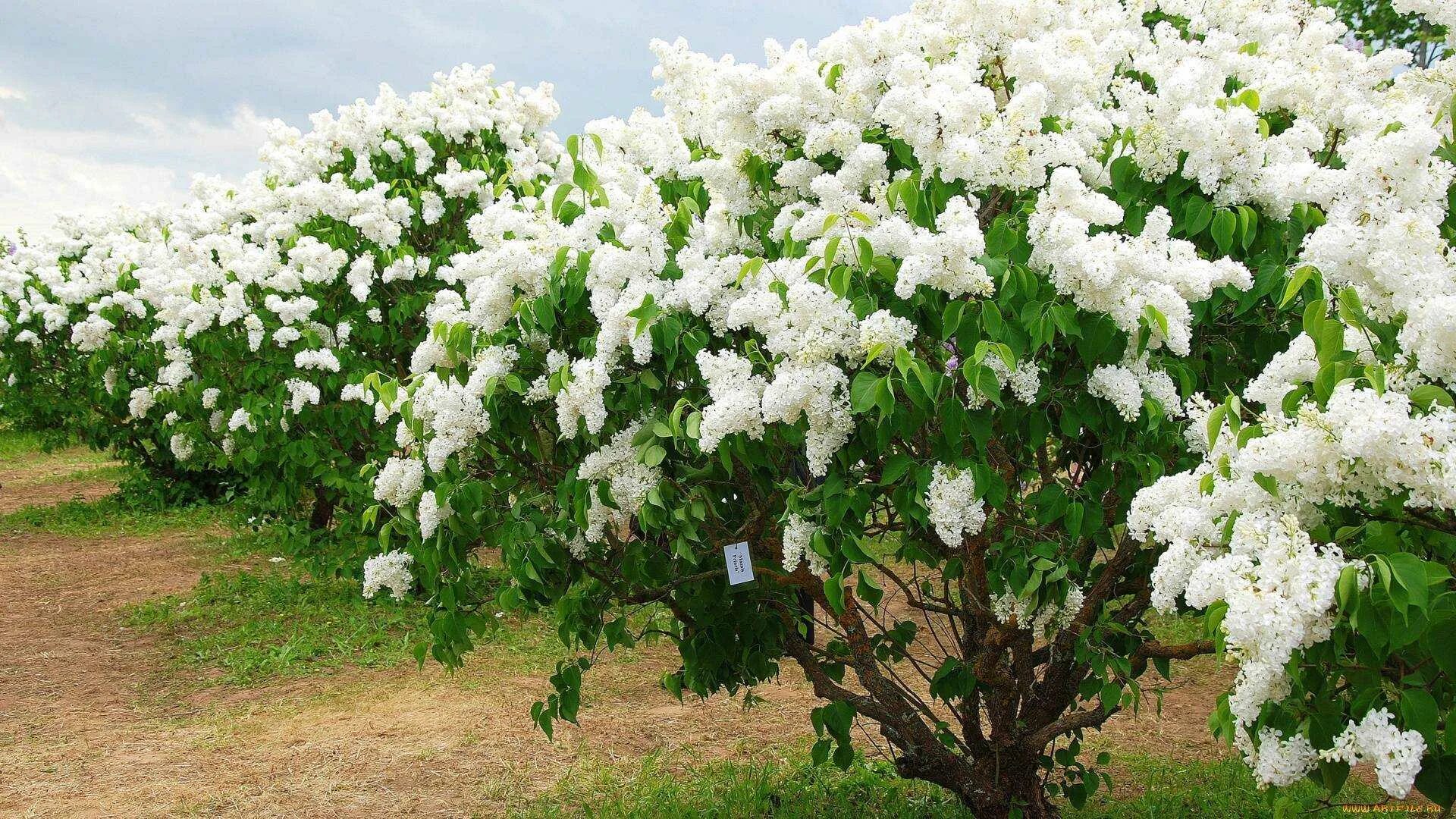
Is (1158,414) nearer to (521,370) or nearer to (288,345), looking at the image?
(521,370)

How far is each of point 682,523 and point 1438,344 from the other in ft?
6.19

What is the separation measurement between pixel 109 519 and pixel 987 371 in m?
11.4

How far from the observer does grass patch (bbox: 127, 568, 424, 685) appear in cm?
722

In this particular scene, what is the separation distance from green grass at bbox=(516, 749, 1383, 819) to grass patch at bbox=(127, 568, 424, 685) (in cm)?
259

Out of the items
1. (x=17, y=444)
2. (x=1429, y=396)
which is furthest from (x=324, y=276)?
(x=17, y=444)

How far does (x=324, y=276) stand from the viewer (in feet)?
A: 22.9

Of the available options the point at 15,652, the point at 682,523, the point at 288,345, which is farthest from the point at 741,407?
the point at 15,652

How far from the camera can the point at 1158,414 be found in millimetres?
2838

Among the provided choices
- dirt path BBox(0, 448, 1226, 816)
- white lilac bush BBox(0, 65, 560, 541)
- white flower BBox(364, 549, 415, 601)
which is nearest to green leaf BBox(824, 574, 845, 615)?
white flower BBox(364, 549, 415, 601)

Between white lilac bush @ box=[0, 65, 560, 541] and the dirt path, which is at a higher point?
white lilac bush @ box=[0, 65, 560, 541]

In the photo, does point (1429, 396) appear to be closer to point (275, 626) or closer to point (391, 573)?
point (391, 573)

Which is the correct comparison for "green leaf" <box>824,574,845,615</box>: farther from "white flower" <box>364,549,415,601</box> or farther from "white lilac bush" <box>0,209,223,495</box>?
"white lilac bush" <box>0,209,223,495</box>

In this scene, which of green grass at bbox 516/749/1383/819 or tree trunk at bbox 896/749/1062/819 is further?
green grass at bbox 516/749/1383/819

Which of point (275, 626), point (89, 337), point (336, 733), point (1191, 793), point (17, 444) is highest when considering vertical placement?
point (89, 337)
